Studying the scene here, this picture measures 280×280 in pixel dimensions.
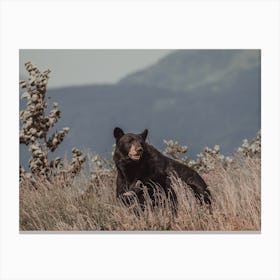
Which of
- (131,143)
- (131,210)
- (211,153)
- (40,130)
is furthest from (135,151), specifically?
(40,130)

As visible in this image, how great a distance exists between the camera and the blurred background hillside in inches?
404

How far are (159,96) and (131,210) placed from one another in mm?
1272

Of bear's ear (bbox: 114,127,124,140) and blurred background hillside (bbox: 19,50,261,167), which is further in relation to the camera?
blurred background hillside (bbox: 19,50,261,167)

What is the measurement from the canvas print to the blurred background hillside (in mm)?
11

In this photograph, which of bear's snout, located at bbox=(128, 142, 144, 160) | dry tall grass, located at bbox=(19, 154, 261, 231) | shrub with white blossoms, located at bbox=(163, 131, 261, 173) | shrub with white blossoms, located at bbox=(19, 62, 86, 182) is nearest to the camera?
dry tall grass, located at bbox=(19, 154, 261, 231)

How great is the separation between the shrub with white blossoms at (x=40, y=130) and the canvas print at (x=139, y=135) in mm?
13

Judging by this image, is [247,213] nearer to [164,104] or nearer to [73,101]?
[164,104]

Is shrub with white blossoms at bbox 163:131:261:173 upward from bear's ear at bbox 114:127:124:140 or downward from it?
downward

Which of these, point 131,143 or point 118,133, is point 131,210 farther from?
point 118,133

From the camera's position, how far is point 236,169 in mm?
10492

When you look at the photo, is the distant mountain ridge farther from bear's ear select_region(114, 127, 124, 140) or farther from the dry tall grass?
the dry tall grass

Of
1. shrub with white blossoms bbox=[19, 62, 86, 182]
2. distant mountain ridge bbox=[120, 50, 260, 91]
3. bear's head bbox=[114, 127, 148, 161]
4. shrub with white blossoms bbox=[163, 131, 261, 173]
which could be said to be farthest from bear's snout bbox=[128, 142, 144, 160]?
distant mountain ridge bbox=[120, 50, 260, 91]

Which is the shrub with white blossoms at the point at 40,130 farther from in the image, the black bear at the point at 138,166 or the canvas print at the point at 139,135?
the black bear at the point at 138,166

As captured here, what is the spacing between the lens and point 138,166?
1015 cm
